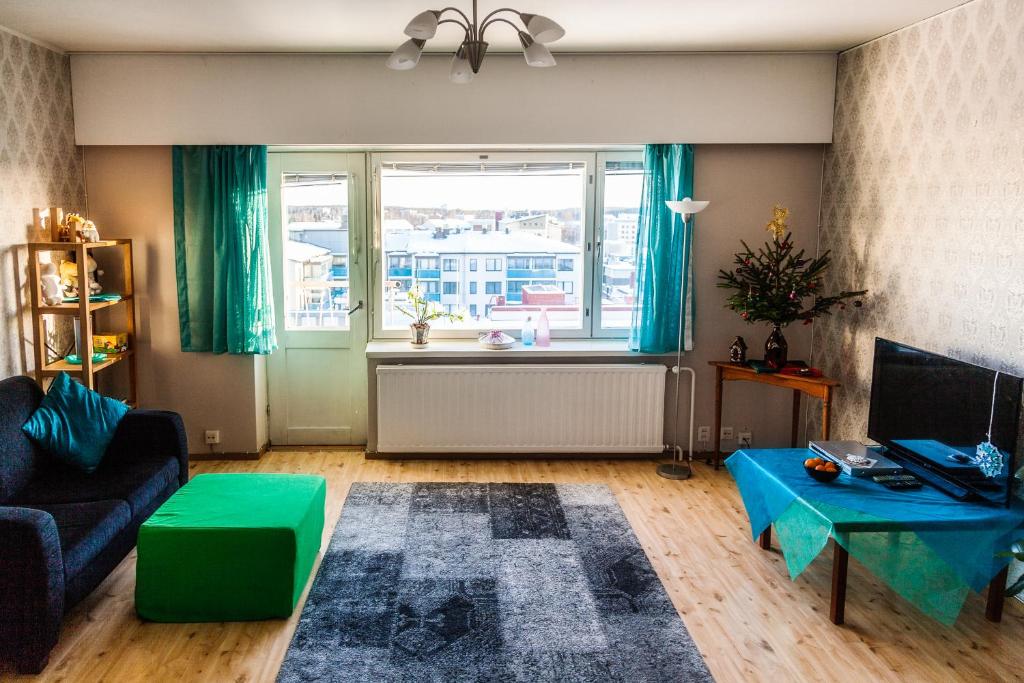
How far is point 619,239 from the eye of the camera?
520cm

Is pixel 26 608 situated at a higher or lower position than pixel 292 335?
lower

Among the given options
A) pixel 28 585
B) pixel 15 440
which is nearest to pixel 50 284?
pixel 15 440

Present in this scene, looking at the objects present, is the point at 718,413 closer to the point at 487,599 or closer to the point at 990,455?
the point at 990,455

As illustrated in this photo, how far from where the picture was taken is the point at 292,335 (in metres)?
5.25

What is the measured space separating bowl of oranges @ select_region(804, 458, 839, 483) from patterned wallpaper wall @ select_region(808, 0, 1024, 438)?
82 cm

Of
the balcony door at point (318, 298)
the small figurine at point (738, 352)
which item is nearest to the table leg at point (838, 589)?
the small figurine at point (738, 352)

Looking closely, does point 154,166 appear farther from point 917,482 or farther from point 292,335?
point 917,482

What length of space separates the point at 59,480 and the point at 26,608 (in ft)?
3.21

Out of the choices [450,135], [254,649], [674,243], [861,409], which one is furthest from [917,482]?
→ [450,135]

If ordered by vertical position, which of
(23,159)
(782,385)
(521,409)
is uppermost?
(23,159)

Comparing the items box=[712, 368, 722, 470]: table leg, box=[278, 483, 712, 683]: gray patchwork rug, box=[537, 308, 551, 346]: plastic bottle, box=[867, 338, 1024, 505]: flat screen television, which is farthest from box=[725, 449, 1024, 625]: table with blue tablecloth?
box=[537, 308, 551, 346]: plastic bottle

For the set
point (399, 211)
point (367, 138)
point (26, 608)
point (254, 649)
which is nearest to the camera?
point (26, 608)

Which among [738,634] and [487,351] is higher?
[487,351]

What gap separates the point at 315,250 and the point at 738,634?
11.4ft
